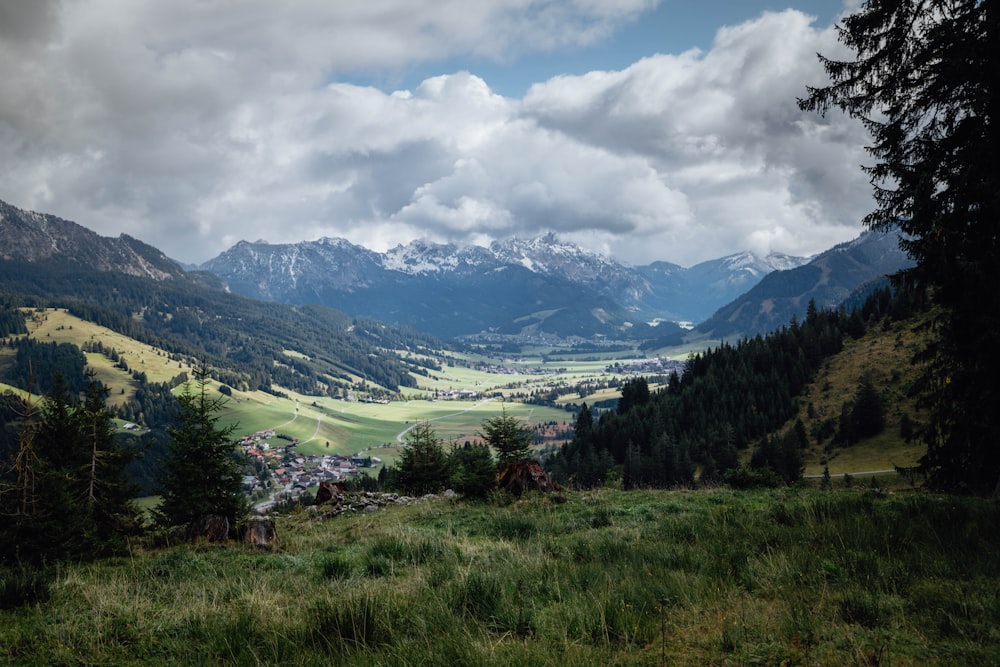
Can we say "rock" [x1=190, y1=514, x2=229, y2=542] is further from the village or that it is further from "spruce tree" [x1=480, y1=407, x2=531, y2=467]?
the village

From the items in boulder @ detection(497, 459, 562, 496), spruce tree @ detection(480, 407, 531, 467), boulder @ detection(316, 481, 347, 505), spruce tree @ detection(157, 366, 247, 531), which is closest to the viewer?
spruce tree @ detection(157, 366, 247, 531)

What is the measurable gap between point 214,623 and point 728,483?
2232cm

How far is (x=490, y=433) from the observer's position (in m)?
26.9

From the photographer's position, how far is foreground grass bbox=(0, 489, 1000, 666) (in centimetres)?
455

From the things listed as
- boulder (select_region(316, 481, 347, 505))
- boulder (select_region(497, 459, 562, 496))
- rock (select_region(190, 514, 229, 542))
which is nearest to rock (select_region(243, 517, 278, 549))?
rock (select_region(190, 514, 229, 542))

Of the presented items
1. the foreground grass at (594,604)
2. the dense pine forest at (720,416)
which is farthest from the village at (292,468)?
the foreground grass at (594,604)

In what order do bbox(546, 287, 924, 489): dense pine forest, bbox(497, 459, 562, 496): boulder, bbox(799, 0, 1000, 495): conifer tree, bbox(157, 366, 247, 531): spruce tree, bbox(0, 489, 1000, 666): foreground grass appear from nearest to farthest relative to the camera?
1. bbox(0, 489, 1000, 666): foreground grass
2. bbox(799, 0, 1000, 495): conifer tree
3. bbox(157, 366, 247, 531): spruce tree
4. bbox(497, 459, 562, 496): boulder
5. bbox(546, 287, 924, 489): dense pine forest

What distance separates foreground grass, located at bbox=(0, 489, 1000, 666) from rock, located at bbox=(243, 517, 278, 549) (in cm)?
449

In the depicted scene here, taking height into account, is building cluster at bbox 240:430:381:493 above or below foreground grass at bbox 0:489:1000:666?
below

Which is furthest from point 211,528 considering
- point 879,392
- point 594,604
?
point 879,392

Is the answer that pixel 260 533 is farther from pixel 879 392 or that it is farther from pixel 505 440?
pixel 879 392

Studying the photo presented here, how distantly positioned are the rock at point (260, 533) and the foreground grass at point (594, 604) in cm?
449

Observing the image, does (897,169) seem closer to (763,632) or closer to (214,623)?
(763,632)

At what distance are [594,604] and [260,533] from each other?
12.9 metres
